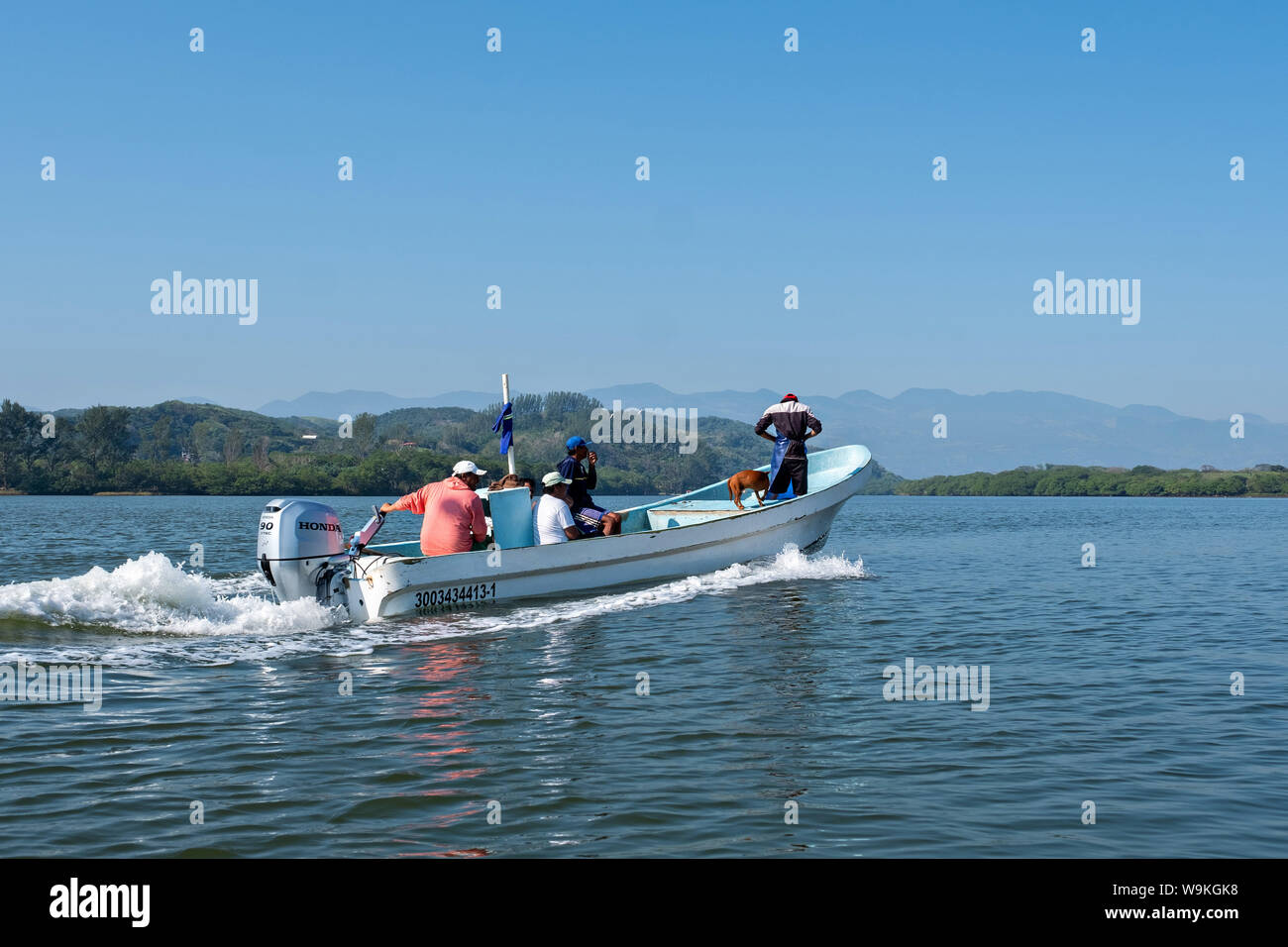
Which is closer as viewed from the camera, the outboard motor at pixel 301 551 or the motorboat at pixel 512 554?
the outboard motor at pixel 301 551

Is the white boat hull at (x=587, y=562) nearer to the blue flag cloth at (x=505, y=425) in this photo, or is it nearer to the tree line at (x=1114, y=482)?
the blue flag cloth at (x=505, y=425)

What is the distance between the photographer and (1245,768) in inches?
317

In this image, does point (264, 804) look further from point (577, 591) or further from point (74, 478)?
point (74, 478)

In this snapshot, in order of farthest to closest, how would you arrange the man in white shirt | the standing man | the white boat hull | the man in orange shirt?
the standing man < the man in white shirt < the man in orange shirt < the white boat hull

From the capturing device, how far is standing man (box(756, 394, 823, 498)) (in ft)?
68.2

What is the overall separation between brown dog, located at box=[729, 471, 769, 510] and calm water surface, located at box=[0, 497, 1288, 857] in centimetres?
349

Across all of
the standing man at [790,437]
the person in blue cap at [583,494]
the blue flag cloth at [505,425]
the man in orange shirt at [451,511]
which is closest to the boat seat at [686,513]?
the standing man at [790,437]

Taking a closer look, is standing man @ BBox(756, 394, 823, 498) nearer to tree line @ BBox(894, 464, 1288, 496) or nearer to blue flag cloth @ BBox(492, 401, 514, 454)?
blue flag cloth @ BBox(492, 401, 514, 454)

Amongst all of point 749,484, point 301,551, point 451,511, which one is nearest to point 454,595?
point 451,511

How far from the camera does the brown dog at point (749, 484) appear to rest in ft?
69.8

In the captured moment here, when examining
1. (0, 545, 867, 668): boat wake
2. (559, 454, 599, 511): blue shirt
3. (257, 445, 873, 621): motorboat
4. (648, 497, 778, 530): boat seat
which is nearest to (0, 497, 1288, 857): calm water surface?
(0, 545, 867, 668): boat wake

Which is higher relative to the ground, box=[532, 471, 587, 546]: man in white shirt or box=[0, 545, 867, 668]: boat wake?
box=[532, 471, 587, 546]: man in white shirt

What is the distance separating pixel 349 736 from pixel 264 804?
1.90 meters

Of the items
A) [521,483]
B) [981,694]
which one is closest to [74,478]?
[521,483]
